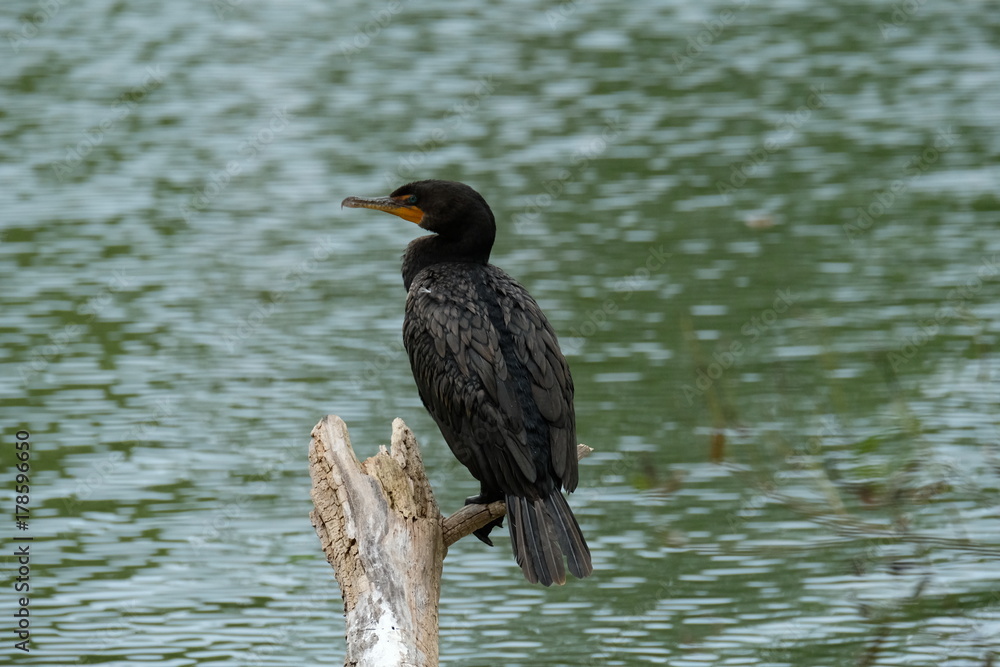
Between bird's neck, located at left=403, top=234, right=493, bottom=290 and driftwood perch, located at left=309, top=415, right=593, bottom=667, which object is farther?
bird's neck, located at left=403, top=234, right=493, bottom=290

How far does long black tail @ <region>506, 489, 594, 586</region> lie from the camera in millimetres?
4633

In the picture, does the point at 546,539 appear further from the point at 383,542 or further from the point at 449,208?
the point at 449,208

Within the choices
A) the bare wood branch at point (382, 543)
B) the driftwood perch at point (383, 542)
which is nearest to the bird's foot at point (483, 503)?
the driftwood perch at point (383, 542)

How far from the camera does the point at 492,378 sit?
16.7ft


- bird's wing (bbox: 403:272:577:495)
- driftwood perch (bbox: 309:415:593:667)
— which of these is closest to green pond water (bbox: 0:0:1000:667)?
bird's wing (bbox: 403:272:577:495)

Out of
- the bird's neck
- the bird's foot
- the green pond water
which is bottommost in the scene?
the green pond water

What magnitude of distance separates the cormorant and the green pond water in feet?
1.60

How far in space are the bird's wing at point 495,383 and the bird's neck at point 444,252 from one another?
291 mm

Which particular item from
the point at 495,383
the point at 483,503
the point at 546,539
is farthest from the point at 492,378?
the point at 546,539

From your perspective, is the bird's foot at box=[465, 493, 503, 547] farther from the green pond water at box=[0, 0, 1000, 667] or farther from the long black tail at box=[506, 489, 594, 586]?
the green pond water at box=[0, 0, 1000, 667]

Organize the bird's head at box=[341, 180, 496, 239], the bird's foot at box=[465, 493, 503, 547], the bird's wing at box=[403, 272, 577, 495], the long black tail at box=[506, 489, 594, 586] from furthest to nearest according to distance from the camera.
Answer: the bird's head at box=[341, 180, 496, 239] < the bird's foot at box=[465, 493, 503, 547] < the bird's wing at box=[403, 272, 577, 495] < the long black tail at box=[506, 489, 594, 586]

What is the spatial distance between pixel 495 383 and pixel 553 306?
15.5 ft

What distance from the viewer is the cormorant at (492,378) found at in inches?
189

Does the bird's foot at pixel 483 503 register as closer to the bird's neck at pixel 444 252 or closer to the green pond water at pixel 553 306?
the green pond water at pixel 553 306
